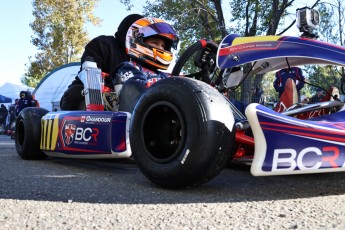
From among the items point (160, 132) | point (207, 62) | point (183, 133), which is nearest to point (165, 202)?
point (183, 133)

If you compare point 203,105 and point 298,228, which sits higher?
point 203,105

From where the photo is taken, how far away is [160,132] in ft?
8.00

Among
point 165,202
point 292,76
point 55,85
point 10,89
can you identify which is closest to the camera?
point 165,202

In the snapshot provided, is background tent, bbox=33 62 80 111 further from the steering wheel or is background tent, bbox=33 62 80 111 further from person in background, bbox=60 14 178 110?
the steering wheel

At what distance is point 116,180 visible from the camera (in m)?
2.72

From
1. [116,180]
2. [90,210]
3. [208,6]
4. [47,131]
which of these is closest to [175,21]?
[208,6]

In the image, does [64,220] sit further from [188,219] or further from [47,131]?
[47,131]

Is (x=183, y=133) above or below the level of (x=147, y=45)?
below

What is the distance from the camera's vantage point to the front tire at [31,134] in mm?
3951

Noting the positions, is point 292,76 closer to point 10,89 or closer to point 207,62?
point 207,62

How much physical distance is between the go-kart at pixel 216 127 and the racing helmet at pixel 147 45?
0.70 m

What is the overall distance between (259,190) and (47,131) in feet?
7.39

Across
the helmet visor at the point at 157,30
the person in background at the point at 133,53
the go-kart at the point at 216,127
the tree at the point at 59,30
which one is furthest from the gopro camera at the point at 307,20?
the tree at the point at 59,30

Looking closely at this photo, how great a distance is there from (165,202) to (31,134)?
7.97 feet
